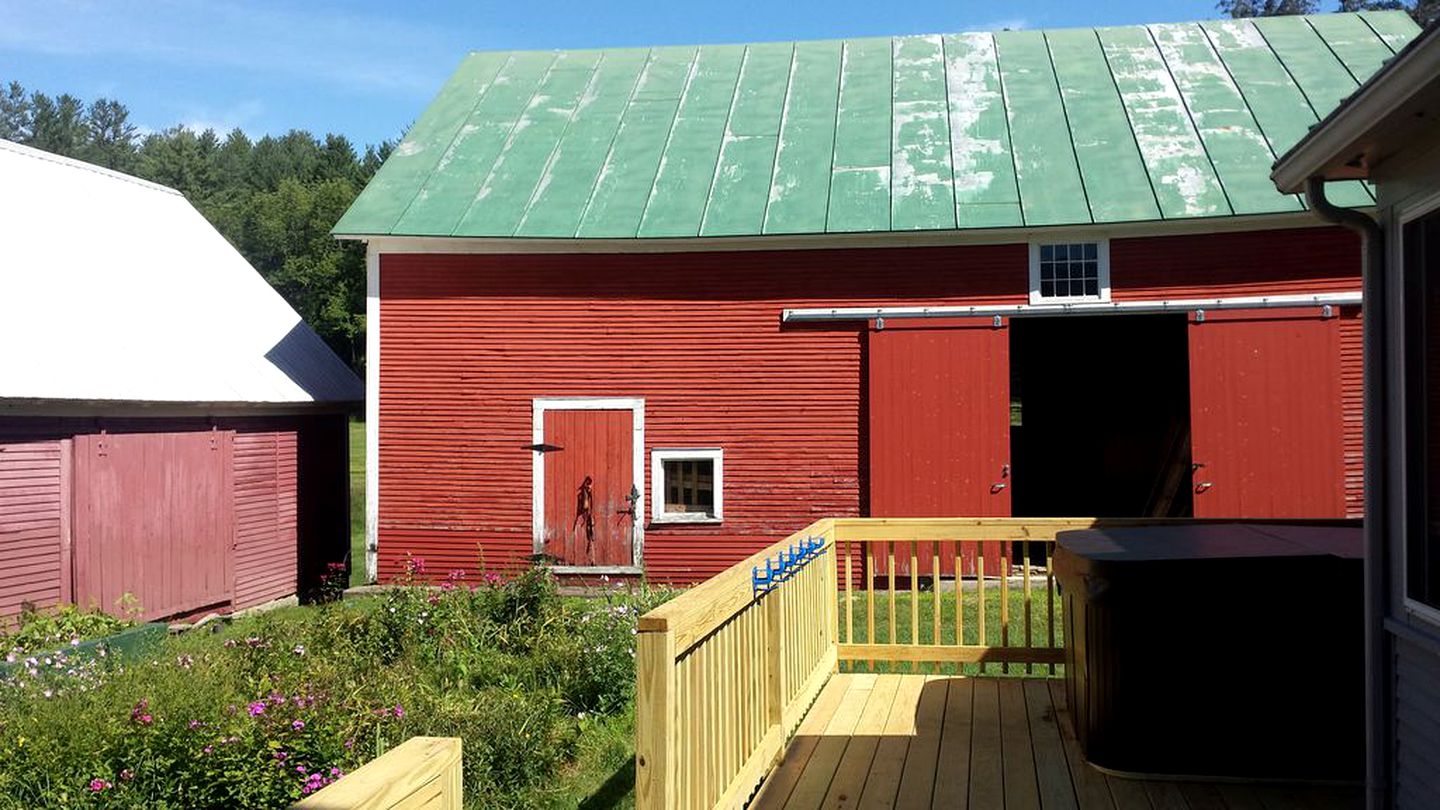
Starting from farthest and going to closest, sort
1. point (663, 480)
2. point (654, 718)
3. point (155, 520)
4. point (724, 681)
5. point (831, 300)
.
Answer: point (663, 480), point (831, 300), point (155, 520), point (724, 681), point (654, 718)

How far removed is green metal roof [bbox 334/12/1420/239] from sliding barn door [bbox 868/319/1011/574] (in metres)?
1.23

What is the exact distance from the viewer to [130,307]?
44.6 ft

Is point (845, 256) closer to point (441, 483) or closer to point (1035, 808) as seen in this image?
point (441, 483)

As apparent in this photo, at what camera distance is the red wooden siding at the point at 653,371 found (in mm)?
13641

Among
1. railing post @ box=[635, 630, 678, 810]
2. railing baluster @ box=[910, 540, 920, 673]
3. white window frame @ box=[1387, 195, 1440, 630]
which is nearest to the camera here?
railing post @ box=[635, 630, 678, 810]

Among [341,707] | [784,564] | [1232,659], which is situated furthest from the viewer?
[341,707]

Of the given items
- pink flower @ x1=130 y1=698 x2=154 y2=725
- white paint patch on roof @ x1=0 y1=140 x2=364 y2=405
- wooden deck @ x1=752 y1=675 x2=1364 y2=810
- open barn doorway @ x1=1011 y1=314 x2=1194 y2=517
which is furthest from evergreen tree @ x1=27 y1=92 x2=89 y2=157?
wooden deck @ x1=752 y1=675 x2=1364 y2=810

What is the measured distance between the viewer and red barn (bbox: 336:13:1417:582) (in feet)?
42.1

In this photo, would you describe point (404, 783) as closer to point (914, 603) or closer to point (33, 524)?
point (914, 603)

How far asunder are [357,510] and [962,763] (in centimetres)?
2071

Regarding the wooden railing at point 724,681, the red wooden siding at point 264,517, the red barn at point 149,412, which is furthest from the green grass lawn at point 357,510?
the wooden railing at point 724,681

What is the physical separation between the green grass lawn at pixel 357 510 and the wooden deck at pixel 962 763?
9656 millimetres

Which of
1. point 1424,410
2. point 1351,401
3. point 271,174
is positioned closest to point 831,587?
point 1424,410

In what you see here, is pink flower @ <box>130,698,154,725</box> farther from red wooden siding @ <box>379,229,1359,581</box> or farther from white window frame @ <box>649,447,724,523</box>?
white window frame @ <box>649,447,724,523</box>
